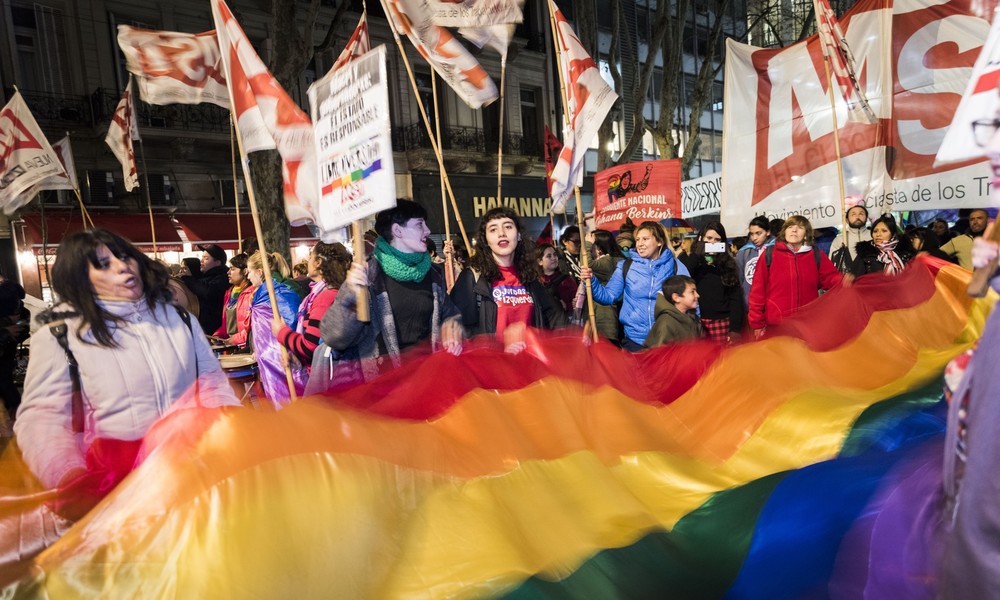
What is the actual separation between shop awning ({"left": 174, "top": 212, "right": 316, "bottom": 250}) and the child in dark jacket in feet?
47.5

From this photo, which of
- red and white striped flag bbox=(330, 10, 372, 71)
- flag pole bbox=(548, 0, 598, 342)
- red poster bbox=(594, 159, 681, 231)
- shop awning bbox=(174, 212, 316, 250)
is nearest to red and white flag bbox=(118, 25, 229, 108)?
red and white striped flag bbox=(330, 10, 372, 71)

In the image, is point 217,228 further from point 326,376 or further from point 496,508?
point 496,508

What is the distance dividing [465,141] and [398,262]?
21361 millimetres

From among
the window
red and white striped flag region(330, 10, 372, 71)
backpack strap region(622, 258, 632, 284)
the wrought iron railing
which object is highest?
the window

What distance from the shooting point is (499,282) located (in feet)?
15.4

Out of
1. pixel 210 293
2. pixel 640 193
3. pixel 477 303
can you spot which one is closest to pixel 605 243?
pixel 640 193

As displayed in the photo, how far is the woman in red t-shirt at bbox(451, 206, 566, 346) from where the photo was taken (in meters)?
4.57

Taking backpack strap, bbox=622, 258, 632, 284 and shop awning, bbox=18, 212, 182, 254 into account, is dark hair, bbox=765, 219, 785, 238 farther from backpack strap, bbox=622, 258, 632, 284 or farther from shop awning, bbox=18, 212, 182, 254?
shop awning, bbox=18, 212, 182, 254

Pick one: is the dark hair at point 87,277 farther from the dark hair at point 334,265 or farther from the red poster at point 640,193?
the red poster at point 640,193

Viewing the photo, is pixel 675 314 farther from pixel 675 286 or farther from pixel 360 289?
pixel 360 289

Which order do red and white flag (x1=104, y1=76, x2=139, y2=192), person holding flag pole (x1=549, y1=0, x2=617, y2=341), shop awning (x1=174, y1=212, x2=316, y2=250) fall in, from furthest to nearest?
shop awning (x1=174, y1=212, x2=316, y2=250) < red and white flag (x1=104, y1=76, x2=139, y2=192) < person holding flag pole (x1=549, y1=0, x2=617, y2=341)

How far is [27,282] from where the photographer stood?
55.4 feet

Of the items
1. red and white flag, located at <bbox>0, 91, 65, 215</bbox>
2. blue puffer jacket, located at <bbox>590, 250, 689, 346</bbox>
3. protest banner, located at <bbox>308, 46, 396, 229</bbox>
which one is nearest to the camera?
protest banner, located at <bbox>308, 46, 396, 229</bbox>

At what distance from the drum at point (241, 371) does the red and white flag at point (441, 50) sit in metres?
3.17
